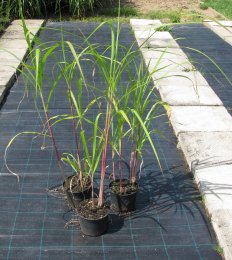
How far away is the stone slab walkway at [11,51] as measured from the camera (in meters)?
4.12

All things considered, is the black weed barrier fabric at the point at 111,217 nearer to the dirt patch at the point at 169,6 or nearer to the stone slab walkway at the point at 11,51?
the stone slab walkway at the point at 11,51

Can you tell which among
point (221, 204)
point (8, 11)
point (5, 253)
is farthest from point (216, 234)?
point (8, 11)

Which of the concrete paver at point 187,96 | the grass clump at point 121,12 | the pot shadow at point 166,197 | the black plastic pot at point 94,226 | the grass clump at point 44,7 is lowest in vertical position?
the grass clump at point 121,12

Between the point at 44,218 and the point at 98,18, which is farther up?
the point at 44,218

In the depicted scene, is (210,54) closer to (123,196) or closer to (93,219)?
(123,196)

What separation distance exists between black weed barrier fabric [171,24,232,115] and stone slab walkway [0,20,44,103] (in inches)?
67.8

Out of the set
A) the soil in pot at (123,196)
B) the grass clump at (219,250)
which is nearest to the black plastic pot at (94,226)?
the soil in pot at (123,196)

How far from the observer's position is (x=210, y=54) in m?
5.24

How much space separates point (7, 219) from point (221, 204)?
1.17m

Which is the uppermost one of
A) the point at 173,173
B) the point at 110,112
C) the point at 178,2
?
the point at 110,112

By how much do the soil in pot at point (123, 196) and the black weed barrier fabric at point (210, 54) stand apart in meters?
1.68

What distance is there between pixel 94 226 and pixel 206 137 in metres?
1.33

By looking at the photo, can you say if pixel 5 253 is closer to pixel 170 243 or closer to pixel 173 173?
pixel 170 243

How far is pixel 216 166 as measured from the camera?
2.67m
